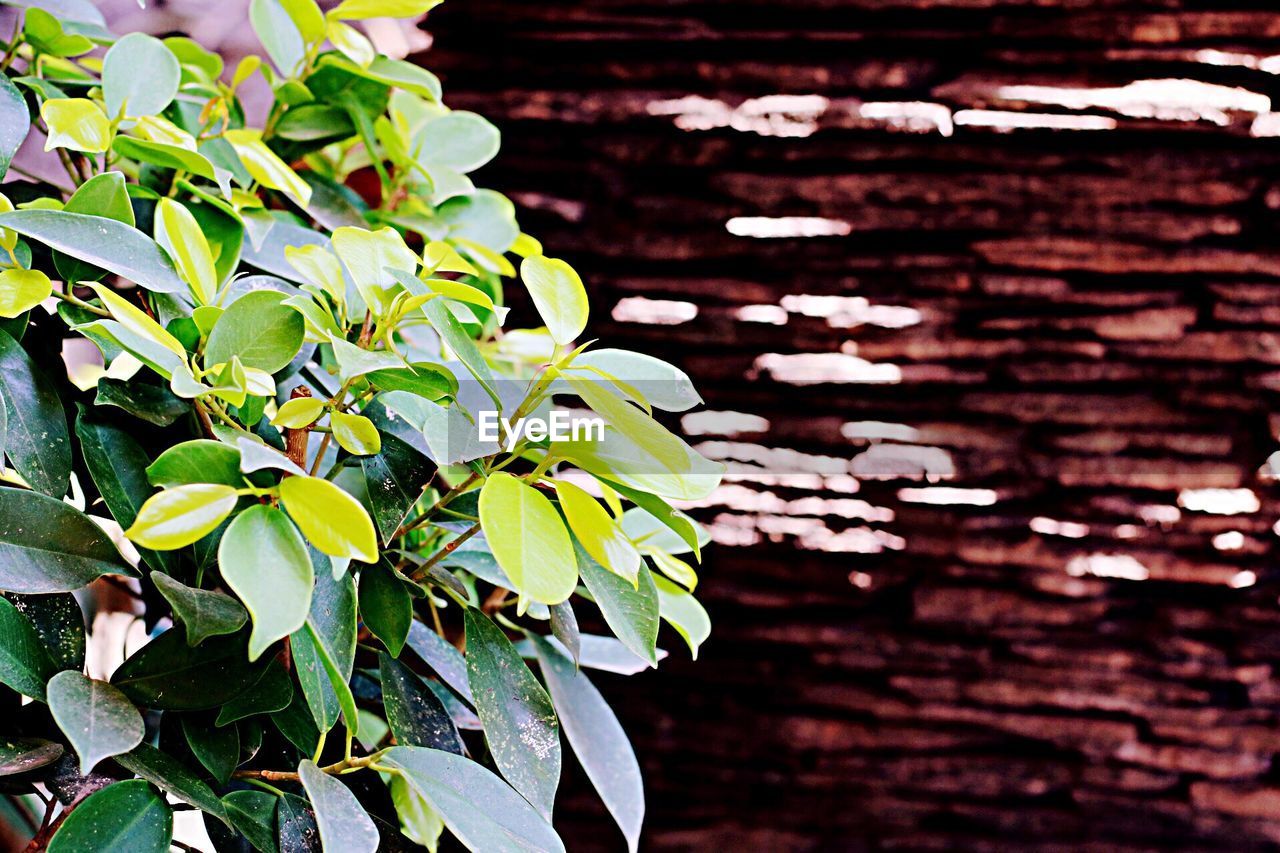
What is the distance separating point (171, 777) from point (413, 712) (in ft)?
0.40

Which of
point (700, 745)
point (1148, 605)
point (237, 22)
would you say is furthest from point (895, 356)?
point (237, 22)

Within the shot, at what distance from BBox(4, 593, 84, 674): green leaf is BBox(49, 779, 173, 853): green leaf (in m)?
0.06

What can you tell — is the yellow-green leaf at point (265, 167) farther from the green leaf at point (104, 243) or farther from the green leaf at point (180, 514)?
the green leaf at point (180, 514)

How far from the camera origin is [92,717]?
0.30 metres

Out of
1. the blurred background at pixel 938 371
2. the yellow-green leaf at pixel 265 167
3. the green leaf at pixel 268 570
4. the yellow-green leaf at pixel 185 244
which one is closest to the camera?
the green leaf at pixel 268 570

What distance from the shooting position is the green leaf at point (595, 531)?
34 centimetres

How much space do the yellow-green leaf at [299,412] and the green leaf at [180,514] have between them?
0.18 ft

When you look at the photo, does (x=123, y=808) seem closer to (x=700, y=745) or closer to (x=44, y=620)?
(x=44, y=620)

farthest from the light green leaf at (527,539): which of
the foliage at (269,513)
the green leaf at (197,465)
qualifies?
the green leaf at (197,465)

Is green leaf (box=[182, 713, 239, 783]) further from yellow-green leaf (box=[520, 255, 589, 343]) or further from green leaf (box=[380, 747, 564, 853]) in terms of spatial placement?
yellow-green leaf (box=[520, 255, 589, 343])

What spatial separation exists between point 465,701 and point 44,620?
259 millimetres

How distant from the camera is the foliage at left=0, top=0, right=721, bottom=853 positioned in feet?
1.01

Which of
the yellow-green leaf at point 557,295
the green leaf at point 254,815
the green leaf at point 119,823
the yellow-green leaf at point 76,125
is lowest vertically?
the green leaf at point 254,815

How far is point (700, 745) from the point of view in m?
0.96
